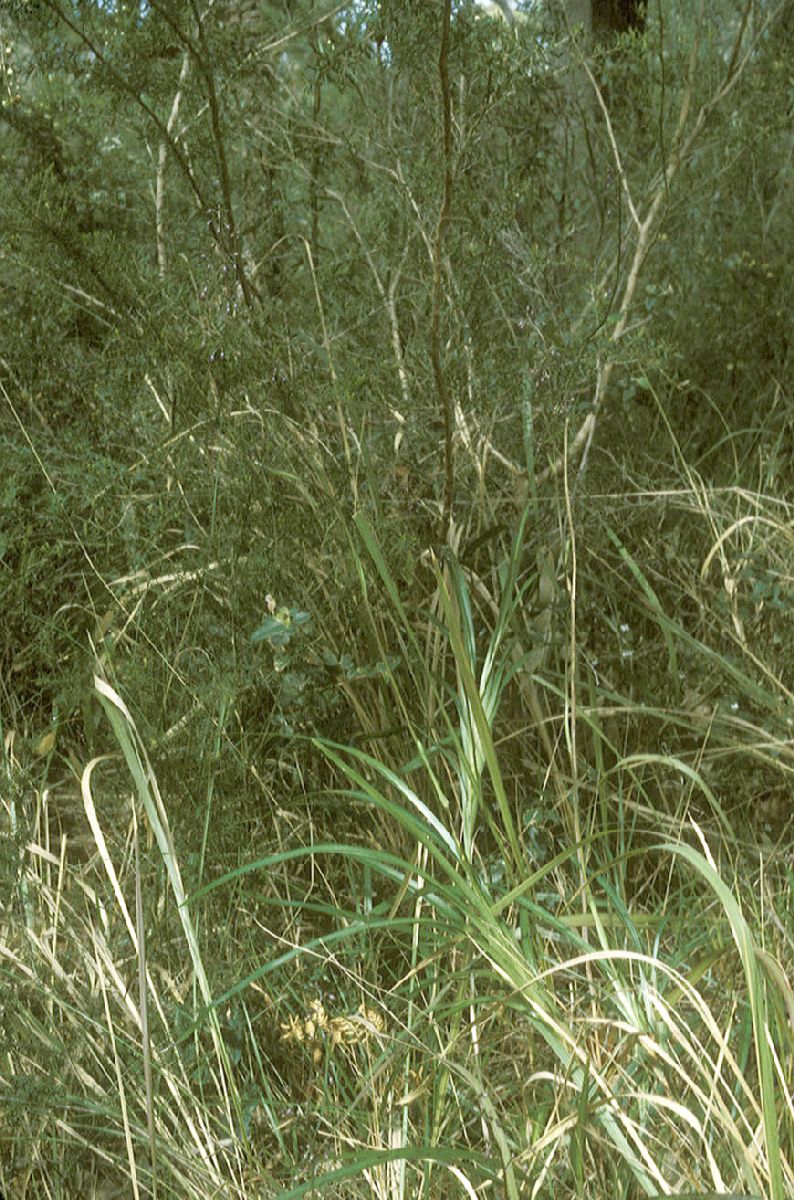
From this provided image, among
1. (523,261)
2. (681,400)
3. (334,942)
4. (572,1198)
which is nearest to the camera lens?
(572,1198)

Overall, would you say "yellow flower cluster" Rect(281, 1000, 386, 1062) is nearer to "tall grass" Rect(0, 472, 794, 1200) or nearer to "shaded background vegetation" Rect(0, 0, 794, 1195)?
"tall grass" Rect(0, 472, 794, 1200)

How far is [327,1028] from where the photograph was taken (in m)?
2.09

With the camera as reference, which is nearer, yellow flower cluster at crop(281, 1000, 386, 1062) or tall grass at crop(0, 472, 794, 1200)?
tall grass at crop(0, 472, 794, 1200)

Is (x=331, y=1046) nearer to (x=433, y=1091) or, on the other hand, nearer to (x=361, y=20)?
(x=433, y=1091)

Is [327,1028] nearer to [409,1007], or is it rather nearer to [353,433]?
[409,1007]

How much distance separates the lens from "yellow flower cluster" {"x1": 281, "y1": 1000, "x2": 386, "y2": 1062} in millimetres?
2033

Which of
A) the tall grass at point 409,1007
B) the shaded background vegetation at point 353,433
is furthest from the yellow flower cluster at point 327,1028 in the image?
the shaded background vegetation at point 353,433

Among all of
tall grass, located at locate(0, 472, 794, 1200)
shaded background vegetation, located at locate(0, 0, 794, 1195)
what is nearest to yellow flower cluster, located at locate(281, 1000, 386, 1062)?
tall grass, located at locate(0, 472, 794, 1200)

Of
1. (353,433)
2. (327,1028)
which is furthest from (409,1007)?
(353,433)

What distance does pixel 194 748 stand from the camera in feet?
7.94

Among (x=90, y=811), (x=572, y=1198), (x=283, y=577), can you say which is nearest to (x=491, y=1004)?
(x=572, y=1198)

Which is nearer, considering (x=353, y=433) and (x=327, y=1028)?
(x=327, y=1028)

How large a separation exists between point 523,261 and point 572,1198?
6.89ft

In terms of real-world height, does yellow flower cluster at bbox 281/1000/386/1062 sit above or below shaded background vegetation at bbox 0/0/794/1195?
below
